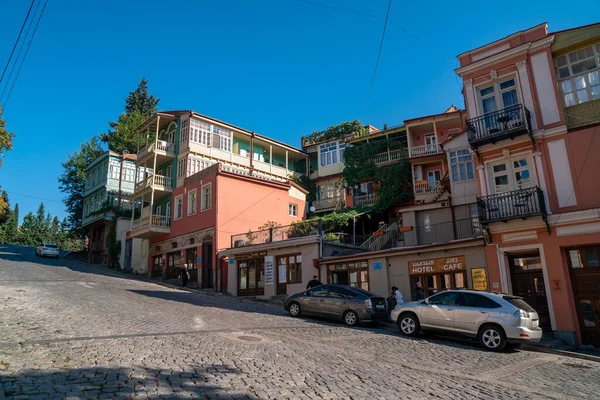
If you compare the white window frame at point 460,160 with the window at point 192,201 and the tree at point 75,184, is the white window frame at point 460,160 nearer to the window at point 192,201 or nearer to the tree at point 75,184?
the window at point 192,201

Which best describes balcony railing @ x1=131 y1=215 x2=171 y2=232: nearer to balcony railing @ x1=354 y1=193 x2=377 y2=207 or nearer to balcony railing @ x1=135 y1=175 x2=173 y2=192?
balcony railing @ x1=135 y1=175 x2=173 y2=192

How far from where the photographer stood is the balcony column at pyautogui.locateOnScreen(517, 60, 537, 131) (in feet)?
53.9

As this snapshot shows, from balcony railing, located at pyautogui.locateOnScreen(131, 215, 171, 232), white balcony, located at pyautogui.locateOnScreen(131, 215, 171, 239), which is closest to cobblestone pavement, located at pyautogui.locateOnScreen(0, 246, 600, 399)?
white balcony, located at pyautogui.locateOnScreen(131, 215, 171, 239)

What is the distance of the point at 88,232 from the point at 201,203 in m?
25.3

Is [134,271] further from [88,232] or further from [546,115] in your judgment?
[546,115]

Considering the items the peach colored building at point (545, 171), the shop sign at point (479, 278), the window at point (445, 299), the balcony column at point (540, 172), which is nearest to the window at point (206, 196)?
the peach colored building at point (545, 171)

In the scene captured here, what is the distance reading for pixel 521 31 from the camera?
679 inches

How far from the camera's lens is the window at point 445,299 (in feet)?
42.5

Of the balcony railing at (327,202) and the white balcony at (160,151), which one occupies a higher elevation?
the white balcony at (160,151)

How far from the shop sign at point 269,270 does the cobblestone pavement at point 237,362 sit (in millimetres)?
9643

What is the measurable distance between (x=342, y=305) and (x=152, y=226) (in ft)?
68.0

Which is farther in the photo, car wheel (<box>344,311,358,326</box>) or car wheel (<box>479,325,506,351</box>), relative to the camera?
car wheel (<box>344,311,358,326</box>)

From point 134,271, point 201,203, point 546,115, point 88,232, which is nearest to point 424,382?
point 546,115

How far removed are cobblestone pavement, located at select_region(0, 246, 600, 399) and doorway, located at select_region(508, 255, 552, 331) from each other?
4248 mm
